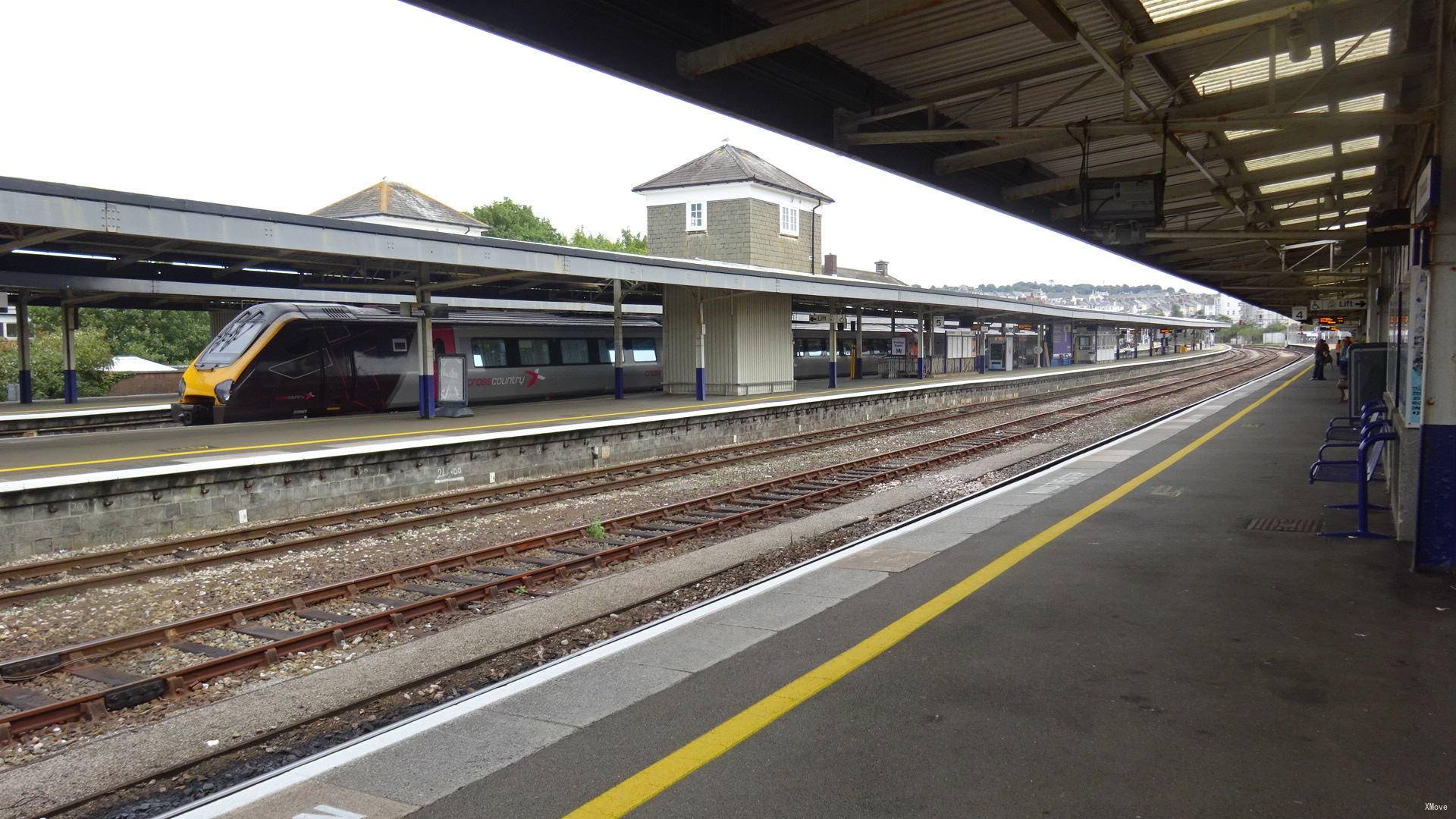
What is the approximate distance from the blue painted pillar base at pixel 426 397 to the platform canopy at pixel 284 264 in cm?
198

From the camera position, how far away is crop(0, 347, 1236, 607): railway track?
8.65 metres

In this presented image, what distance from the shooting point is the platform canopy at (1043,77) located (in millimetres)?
6027

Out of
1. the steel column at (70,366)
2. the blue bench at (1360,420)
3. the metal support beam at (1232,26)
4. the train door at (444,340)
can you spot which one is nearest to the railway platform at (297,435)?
the steel column at (70,366)

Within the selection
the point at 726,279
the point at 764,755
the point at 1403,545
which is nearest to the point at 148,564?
the point at 764,755

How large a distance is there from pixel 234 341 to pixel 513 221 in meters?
48.7

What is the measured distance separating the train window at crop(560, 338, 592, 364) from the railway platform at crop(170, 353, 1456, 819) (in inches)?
756

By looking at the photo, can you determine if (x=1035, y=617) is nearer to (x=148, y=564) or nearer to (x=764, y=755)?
(x=764, y=755)

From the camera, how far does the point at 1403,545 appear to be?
718cm

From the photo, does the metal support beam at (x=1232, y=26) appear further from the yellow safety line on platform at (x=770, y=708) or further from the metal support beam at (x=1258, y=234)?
the yellow safety line on platform at (x=770, y=708)

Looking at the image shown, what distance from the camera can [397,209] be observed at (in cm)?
4031

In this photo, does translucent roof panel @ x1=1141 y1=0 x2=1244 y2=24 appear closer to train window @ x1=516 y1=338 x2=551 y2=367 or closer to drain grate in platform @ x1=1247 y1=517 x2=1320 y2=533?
drain grate in platform @ x1=1247 y1=517 x2=1320 y2=533

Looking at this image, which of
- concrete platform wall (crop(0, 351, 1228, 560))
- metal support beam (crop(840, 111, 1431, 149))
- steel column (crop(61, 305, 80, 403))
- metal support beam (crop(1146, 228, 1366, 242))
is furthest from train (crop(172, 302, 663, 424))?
metal support beam (crop(1146, 228, 1366, 242))

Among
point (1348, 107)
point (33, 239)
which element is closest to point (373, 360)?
point (33, 239)

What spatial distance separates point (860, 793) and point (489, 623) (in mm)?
4175
